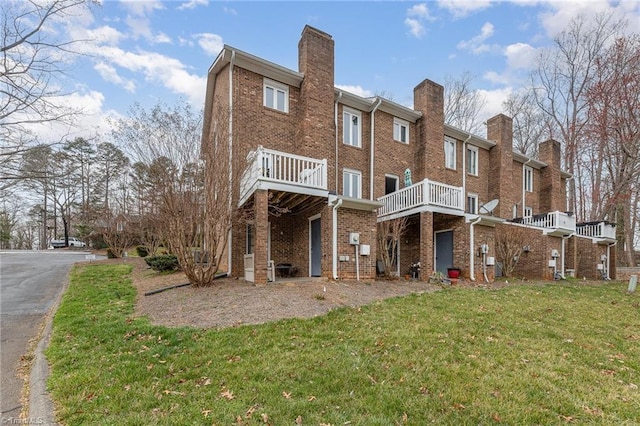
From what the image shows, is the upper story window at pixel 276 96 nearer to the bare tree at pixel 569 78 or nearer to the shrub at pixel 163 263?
the shrub at pixel 163 263

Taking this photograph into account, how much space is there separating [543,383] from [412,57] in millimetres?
15642

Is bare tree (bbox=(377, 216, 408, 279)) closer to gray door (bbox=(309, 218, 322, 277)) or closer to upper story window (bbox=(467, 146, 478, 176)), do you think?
gray door (bbox=(309, 218, 322, 277))

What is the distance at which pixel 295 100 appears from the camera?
13.3m

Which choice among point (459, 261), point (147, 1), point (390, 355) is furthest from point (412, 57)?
point (390, 355)

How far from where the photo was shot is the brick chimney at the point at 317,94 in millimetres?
12664

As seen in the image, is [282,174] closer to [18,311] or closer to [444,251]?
[18,311]

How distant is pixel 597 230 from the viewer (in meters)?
19.4

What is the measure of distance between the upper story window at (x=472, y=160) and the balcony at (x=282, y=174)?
11.6m

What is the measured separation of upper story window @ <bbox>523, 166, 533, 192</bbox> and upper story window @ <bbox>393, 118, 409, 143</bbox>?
10.6m

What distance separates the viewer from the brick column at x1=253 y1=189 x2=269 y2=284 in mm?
9648

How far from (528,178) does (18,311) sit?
25930 mm

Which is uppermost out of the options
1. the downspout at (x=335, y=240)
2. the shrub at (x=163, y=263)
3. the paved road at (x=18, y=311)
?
the downspout at (x=335, y=240)

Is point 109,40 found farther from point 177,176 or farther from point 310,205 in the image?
point 310,205

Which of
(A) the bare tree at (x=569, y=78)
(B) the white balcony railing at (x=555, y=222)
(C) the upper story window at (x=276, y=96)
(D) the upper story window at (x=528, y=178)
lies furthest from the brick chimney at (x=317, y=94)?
(A) the bare tree at (x=569, y=78)
